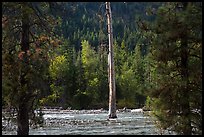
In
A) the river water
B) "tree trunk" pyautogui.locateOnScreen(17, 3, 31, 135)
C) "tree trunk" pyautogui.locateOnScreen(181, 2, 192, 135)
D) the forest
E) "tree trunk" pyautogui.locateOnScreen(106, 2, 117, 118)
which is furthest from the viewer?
"tree trunk" pyautogui.locateOnScreen(106, 2, 117, 118)

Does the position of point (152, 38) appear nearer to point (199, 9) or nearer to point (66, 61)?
point (199, 9)

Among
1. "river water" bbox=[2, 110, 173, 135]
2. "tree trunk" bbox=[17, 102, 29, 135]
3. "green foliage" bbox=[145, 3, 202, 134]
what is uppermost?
"green foliage" bbox=[145, 3, 202, 134]

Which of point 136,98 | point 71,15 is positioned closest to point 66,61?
A: point 136,98

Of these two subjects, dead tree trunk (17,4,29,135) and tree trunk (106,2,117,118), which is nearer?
dead tree trunk (17,4,29,135)

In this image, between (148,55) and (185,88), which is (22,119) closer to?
(148,55)

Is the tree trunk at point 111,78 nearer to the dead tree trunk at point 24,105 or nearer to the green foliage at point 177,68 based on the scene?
the dead tree trunk at point 24,105

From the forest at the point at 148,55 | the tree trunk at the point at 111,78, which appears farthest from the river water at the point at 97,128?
the tree trunk at the point at 111,78

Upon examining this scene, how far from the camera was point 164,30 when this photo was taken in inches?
434

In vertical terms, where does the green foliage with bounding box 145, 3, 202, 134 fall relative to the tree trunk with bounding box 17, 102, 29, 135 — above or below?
above

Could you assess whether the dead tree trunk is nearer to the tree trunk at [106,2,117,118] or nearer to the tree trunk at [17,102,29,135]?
the tree trunk at [17,102,29,135]

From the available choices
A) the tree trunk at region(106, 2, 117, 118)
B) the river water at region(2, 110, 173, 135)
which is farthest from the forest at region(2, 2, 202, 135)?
the tree trunk at region(106, 2, 117, 118)

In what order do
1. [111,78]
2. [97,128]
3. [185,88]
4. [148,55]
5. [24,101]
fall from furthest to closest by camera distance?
1. [111,78]
2. [97,128]
3. [24,101]
4. [148,55]
5. [185,88]

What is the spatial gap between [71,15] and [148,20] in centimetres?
285

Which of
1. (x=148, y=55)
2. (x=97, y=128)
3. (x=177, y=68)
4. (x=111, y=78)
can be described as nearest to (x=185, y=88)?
(x=177, y=68)
